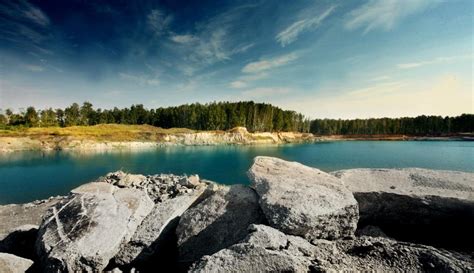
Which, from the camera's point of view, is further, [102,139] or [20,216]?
[102,139]

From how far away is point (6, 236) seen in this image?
28.0 feet

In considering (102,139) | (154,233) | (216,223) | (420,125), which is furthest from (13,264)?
(420,125)

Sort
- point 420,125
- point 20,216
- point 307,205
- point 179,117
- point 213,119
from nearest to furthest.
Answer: point 307,205
point 20,216
point 213,119
point 179,117
point 420,125

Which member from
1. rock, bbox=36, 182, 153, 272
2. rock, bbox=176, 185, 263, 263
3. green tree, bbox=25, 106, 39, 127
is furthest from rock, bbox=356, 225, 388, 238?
green tree, bbox=25, 106, 39, 127

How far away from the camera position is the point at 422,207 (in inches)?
282

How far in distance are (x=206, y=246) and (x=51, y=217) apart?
4.63 m

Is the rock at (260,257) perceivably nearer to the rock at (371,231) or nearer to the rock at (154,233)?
the rock at (154,233)

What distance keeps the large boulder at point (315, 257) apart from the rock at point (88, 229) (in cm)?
309

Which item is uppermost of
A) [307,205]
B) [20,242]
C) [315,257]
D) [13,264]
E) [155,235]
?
[307,205]

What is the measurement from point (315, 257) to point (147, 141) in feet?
364

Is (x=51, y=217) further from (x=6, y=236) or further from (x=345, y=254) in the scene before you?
(x=345, y=254)

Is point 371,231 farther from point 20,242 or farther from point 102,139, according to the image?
point 102,139

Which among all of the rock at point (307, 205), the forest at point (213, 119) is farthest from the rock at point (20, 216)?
the forest at point (213, 119)

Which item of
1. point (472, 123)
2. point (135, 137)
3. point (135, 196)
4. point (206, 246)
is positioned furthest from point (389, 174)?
point (472, 123)
